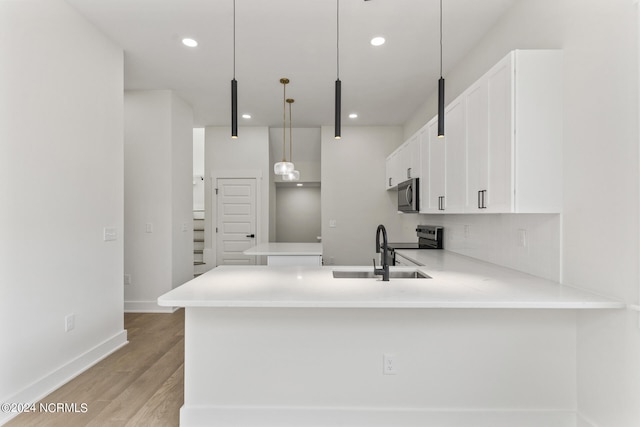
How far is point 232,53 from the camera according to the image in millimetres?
3188

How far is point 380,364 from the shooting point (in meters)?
1.92

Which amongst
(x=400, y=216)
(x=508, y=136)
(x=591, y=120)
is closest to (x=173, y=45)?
(x=508, y=136)

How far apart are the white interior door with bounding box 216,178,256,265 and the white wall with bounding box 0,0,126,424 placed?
2796 millimetres

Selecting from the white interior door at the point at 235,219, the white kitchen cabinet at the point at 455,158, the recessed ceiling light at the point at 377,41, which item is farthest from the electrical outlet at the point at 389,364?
the white interior door at the point at 235,219

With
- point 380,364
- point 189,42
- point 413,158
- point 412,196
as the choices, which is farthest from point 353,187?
point 380,364

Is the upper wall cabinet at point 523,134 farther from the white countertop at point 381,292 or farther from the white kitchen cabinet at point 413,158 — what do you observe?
the white kitchen cabinet at point 413,158

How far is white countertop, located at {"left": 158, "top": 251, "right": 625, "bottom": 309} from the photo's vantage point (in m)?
1.55

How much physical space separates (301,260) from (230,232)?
105 inches

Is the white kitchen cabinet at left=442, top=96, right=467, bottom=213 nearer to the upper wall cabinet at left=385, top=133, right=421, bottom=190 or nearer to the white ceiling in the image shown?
the white ceiling

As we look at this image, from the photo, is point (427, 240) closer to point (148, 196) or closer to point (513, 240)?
point (513, 240)

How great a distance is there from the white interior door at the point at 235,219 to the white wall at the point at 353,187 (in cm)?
132

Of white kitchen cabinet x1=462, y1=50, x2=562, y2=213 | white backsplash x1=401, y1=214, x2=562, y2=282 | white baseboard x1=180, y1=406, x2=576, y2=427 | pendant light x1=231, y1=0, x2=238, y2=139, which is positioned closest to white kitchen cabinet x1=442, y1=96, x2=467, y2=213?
white backsplash x1=401, y1=214, x2=562, y2=282

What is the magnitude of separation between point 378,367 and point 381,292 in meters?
0.52

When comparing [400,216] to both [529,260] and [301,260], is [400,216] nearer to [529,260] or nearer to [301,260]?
[301,260]
